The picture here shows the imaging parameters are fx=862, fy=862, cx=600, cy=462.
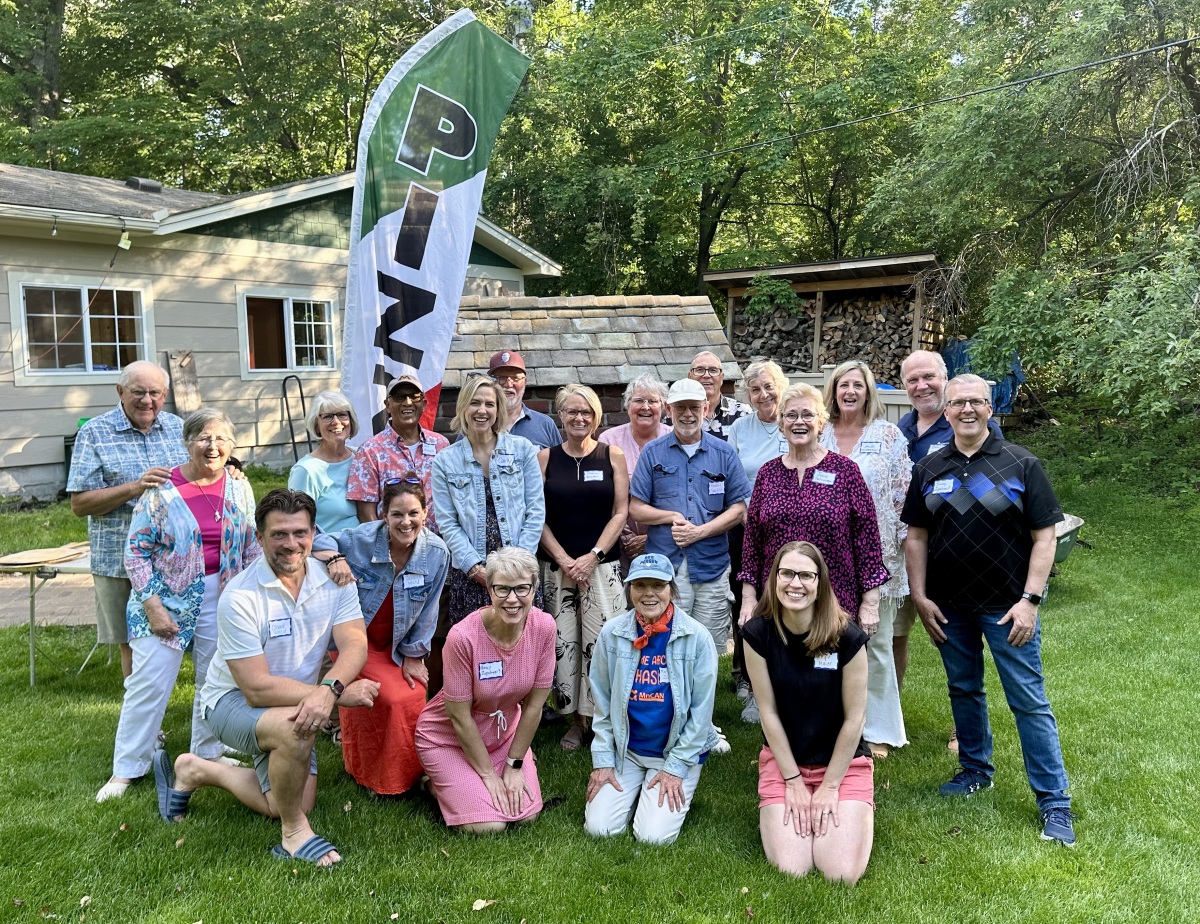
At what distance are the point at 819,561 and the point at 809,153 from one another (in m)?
17.5

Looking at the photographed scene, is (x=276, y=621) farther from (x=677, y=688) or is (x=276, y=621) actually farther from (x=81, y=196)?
(x=81, y=196)

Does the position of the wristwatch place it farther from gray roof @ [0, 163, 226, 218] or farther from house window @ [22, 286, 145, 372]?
house window @ [22, 286, 145, 372]

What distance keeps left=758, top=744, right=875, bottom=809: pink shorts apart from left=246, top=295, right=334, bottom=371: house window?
1017 cm

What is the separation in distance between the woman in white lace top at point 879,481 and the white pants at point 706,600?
2.41ft

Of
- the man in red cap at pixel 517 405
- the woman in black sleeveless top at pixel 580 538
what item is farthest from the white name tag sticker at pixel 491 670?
the man in red cap at pixel 517 405

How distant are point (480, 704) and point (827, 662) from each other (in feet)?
4.84

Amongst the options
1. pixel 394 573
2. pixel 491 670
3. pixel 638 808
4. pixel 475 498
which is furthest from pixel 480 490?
pixel 638 808

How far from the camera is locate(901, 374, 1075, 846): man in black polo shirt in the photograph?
11.5 feet

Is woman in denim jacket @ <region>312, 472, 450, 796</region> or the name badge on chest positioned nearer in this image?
the name badge on chest

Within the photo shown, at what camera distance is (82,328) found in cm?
1012

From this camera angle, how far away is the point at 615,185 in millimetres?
17328

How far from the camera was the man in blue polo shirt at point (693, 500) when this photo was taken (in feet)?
14.1

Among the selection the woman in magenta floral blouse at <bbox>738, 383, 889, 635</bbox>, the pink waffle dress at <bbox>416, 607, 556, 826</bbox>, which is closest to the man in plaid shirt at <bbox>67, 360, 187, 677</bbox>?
the pink waffle dress at <bbox>416, 607, 556, 826</bbox>

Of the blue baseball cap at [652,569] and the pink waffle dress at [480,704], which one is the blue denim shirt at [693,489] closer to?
the blue baseball cap at [652,569]
